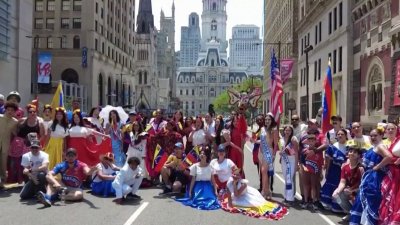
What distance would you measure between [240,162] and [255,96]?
26.9 ft

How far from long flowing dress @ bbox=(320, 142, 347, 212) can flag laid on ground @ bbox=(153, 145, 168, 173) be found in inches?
167

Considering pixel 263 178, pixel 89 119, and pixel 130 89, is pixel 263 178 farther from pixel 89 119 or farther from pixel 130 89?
pixel 130 89

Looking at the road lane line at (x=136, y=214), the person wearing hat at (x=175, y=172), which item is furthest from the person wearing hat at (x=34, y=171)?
the person wearing hat at (x=175, y=172)

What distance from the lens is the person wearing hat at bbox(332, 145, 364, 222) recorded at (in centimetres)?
851

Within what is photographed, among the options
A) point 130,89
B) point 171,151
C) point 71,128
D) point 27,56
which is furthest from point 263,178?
point 130,89

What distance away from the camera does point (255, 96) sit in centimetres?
1947

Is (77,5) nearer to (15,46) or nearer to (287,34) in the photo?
(287,34)

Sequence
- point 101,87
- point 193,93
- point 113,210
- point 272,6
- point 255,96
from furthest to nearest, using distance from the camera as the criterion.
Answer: point 193,93
point 272,6
point 101,87
point 255,96
point 113,210

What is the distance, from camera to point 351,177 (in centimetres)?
859

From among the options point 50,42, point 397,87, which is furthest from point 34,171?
point 50,42

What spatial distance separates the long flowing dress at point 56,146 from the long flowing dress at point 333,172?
622 centimetres

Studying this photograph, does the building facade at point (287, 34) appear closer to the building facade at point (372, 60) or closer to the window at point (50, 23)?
the building facade at point (372, 60)

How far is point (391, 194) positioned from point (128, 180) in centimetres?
534

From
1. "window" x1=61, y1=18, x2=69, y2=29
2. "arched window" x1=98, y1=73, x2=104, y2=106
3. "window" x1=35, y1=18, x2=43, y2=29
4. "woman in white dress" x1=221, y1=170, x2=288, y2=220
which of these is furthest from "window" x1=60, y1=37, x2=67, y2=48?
"woman in white dress" x1=221, y1=170, x2=288, y2=220
